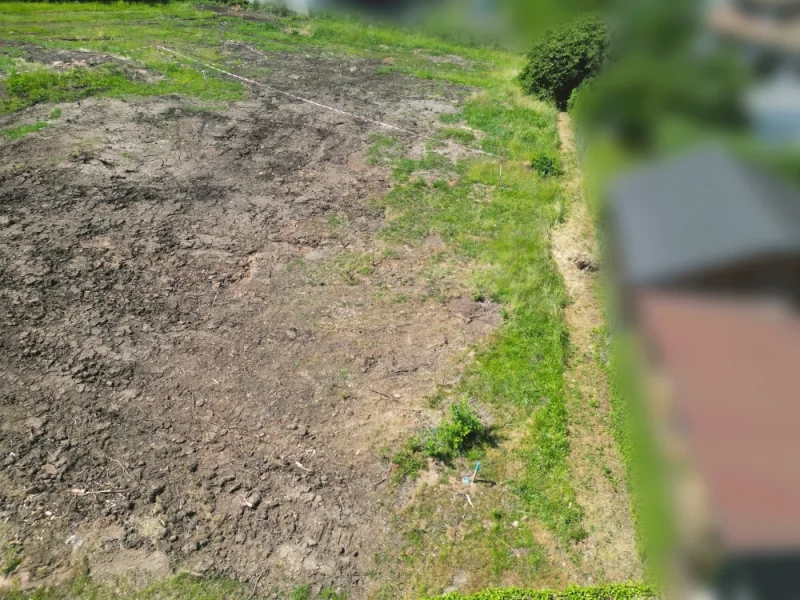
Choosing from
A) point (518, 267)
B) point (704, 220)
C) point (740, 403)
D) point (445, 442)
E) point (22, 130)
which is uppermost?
point (704, 220)

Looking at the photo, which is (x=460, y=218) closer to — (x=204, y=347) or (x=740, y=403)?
(x=204, y=347)

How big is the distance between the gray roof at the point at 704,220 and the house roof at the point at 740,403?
0.14 m

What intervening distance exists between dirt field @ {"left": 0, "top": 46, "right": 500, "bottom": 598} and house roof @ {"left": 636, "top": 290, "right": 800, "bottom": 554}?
18.8ft

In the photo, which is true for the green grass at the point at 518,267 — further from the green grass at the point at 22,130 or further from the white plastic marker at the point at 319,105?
the green grass at the point at 22,130

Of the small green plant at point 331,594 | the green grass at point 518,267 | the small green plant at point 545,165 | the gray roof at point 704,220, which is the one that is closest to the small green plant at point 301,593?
the small green plant at point 331,594

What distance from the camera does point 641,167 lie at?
184cm

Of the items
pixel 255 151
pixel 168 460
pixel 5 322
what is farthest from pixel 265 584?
pixel 255 151

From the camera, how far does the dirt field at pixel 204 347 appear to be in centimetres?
666

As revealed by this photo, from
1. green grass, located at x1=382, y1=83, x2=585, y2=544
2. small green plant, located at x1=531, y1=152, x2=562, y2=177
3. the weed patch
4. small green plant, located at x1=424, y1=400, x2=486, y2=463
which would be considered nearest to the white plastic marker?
green grass, located at x1=382, y1=83, x2=585, y2=544

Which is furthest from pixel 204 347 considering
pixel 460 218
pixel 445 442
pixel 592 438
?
pixel 460 218

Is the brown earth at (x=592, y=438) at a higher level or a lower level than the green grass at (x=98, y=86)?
lower

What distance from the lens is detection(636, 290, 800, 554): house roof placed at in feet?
4.73

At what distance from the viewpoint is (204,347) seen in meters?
9.05

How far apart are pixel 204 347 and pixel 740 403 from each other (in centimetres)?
860
